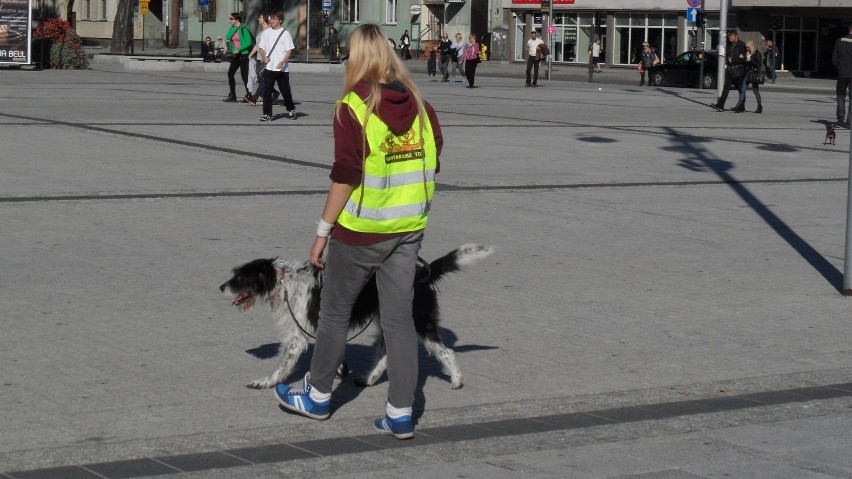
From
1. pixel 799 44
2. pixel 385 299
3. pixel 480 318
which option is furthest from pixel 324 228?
pixel 799 44

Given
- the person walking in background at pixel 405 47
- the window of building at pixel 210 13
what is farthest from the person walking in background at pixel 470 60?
the window of building at pixel 210 13

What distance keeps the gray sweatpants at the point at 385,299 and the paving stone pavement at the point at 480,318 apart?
286 mm

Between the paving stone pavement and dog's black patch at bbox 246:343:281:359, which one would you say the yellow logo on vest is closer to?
→ the paving stone pavement

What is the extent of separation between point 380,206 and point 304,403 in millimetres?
940

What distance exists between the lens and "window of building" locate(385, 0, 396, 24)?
73812 mm

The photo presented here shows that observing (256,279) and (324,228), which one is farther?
(256,279)

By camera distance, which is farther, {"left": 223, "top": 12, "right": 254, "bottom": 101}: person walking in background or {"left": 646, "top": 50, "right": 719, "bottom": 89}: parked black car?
{"left": 646, "top": 50, "right": 719, "bottom": 89}: parked black car

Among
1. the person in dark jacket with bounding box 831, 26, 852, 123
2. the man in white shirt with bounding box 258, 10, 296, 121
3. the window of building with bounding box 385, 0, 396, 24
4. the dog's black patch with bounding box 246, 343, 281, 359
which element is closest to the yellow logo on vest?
the dog's black patch with bounding box 246, 343, 281, 359

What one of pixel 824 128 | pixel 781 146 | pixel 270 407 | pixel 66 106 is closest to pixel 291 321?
pixel 270 407

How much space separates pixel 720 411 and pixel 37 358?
126 inches

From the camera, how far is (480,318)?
8.06 m

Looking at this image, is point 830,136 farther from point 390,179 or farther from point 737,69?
point 390,179

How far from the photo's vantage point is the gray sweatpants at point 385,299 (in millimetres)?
5582

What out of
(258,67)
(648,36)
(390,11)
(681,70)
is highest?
(390,11)
